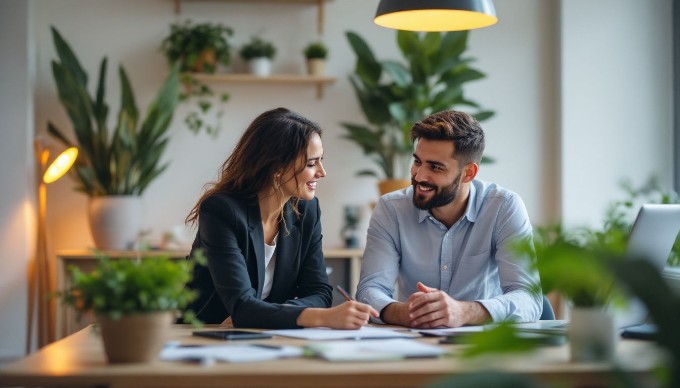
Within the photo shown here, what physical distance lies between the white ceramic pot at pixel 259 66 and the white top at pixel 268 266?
2477 millimetres

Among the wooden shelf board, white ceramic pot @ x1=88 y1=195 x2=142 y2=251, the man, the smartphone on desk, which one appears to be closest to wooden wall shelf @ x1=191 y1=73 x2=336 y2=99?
the wooden shelf board

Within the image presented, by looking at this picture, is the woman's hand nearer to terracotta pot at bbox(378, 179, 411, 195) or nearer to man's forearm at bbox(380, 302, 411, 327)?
man's forearm at bbox(380, 302, 411, 327)

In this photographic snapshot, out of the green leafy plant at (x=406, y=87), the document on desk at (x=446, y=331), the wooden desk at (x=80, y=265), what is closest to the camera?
the document on desk at (x=446, y=331)

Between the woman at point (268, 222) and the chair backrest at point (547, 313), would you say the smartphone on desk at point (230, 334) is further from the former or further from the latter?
the chair backrest at point (547, 313)

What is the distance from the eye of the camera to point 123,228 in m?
4.71

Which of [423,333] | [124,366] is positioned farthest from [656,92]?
[124,366]

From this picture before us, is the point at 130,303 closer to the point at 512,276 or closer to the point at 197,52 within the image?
the point at 512,276

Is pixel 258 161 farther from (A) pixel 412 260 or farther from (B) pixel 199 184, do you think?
(B) pixel 199 184

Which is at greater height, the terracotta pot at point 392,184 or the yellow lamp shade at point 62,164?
the yellow lamp shade at point 62,164

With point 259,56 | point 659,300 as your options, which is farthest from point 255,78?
point 659,300

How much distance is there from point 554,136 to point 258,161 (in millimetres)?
3081

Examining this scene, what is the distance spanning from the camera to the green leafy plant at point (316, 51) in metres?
5.07

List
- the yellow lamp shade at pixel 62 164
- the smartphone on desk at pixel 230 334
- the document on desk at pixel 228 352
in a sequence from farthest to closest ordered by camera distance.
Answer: the yellow lamp shade at pixel 62 164
the smartphone on desk at pixel 230 334
the document on desk at pixel 228 352

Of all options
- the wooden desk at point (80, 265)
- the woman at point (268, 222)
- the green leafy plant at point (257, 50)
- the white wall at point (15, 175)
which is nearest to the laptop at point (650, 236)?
the woman at point (268, 222)
